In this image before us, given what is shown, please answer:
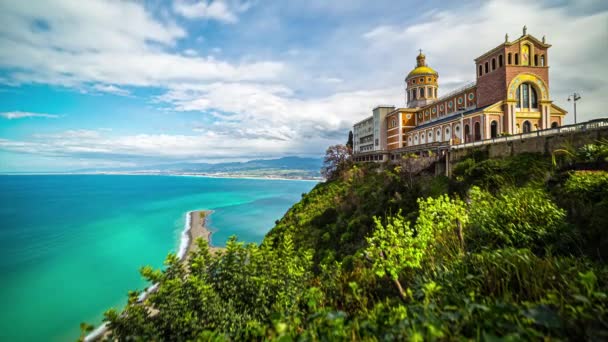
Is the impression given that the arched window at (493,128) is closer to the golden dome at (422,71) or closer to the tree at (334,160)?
the tree at (334,160)

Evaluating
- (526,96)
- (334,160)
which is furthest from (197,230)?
(526,96)

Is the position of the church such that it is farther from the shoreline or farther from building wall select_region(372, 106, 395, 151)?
the shoreline

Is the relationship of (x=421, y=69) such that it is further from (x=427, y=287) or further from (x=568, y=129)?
(x=427, y=287)

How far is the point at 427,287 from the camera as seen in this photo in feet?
12.0

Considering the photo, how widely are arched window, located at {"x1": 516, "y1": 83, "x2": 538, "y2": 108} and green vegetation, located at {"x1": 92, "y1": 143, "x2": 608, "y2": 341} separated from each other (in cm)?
3241

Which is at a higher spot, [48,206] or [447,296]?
[447,296]

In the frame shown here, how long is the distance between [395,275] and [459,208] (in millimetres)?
4290

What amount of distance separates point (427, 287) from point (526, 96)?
4200 cm

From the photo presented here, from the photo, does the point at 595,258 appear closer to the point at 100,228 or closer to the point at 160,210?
the point at 100,228

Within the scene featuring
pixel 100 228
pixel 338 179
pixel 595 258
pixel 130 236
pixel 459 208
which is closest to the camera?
pixel 595 258

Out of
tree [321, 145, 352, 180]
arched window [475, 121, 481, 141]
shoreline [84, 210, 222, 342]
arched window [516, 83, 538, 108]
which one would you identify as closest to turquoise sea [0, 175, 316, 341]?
shoreline [84, 210, 222, 342]

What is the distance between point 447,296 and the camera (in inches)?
159

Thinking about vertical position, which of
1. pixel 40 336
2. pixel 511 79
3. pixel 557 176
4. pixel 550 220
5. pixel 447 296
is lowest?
pixel 40 336

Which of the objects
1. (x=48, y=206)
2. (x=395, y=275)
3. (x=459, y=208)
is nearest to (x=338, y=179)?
(x=459, y=208)
